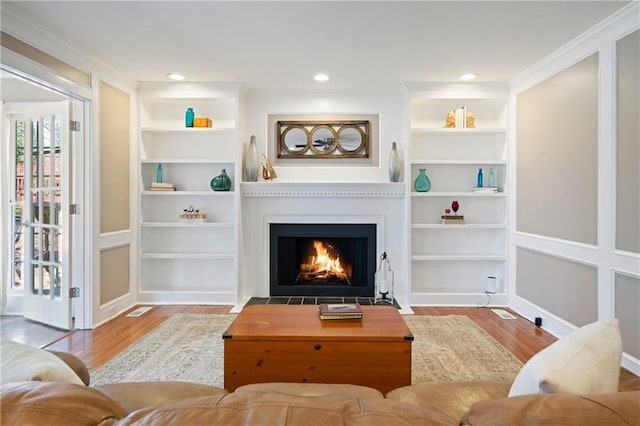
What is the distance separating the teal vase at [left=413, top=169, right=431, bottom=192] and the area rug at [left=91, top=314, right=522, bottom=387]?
57.2 inches

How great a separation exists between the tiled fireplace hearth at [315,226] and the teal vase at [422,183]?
21cm

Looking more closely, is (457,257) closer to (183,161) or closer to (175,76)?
(183,161)

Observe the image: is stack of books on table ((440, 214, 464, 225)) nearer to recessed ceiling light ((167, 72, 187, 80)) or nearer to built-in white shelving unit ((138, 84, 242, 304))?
built-in white shelving unit ((138, 84, 242, 304))

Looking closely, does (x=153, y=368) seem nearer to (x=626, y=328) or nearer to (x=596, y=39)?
(x=626, y=328)

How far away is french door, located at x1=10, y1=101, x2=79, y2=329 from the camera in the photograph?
3529 mm

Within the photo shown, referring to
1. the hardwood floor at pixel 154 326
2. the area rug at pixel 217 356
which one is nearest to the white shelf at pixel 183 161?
the hardwood floor at pixel 154 326

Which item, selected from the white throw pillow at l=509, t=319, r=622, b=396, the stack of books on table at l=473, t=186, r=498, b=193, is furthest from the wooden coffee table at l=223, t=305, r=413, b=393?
the stack of books on table at l=473, t=186, r=498, b=193

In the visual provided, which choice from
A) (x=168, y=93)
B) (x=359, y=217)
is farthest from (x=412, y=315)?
(x=168, y=93)

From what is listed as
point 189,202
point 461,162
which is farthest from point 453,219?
point 189,202

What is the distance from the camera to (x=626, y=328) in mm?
2662

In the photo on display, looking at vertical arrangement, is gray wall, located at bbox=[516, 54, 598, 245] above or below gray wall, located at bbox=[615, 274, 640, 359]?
above

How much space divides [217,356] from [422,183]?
2.80 meters

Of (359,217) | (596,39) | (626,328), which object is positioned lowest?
(626,328)

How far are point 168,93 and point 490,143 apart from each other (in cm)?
371
